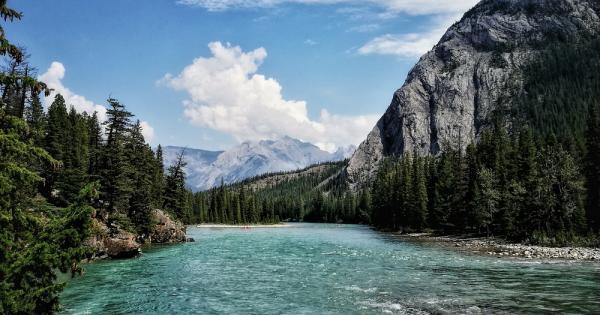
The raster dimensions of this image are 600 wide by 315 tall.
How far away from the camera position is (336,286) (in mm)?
33125

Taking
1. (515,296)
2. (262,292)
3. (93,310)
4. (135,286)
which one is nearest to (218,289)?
(262,292)

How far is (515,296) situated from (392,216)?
101 meters

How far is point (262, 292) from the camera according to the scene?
103ft

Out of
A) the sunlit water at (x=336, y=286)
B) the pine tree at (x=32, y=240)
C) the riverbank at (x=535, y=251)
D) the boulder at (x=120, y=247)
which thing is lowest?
the riverbank at (x=535, y=251)

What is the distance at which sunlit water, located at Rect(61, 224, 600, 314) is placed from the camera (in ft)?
86.0

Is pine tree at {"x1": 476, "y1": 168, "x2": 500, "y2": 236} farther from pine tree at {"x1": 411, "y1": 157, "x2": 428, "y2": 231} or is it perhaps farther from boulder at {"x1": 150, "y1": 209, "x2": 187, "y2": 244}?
boulder at {"x1": 150, "y1": 209, "x2": 187, "y2": 244}

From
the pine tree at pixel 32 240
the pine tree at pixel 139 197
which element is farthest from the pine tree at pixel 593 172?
the pine tree at pixel 32 240

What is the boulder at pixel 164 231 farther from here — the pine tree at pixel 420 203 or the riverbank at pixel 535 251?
the pine tree at pixel 420 203

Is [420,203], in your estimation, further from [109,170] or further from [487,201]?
[109,170]

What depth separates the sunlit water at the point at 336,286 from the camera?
2622cm

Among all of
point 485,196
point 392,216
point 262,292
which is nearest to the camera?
point 262,292

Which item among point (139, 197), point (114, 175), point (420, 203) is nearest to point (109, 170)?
point (114, 175)

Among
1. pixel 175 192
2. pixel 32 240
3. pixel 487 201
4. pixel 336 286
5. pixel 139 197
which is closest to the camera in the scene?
pixel 32 240

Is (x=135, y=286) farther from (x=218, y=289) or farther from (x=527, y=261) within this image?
(x=527, y=261)
